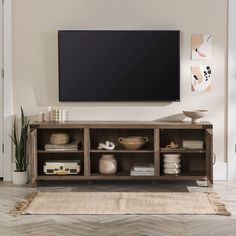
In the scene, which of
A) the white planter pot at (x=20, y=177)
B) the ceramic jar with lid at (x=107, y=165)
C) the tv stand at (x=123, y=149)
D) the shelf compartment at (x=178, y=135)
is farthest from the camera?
the shelf compartment at (x=178, y=135)

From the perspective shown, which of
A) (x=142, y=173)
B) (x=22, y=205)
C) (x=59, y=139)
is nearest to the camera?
(x=22, y=205)

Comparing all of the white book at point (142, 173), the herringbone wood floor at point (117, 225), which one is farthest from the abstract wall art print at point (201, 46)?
the herringbone wood floor at point (117, 225)

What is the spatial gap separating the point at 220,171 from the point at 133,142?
1025 millimetres

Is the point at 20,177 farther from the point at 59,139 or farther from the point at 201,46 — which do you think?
the point at 201,46

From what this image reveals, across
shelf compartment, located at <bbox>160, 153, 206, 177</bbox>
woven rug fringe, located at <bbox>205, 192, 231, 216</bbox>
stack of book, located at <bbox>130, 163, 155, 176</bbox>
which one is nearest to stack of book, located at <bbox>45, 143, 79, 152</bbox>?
stack of book, located at <bbox>130, 163, 155, 176</bbox>

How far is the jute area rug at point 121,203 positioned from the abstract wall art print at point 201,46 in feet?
4.85

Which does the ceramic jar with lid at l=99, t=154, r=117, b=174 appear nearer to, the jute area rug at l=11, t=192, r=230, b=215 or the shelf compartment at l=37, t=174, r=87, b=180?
the shelf compartment at l=37, t=174, r=87, b=180

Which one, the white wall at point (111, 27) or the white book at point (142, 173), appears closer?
the white book at point (142, 173)

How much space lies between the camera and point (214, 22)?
5875 millimetres

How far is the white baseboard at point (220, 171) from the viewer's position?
5.95m

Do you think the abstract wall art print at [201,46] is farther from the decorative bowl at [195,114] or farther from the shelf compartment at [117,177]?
the shelf compartment at [117,177]

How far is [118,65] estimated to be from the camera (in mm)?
5855

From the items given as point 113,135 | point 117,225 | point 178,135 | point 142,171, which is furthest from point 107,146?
point 117,225

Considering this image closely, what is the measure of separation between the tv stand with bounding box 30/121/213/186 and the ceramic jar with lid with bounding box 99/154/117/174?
0.05 metres
